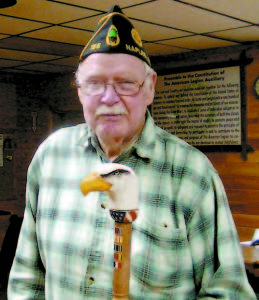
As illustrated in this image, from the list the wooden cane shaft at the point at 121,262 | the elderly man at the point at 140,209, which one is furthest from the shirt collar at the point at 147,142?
the wooden cane shaft at the point at 121,262

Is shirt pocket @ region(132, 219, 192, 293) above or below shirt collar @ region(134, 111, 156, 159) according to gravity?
below

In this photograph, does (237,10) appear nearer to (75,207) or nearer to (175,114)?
(175,114)

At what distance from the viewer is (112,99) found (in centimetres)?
91

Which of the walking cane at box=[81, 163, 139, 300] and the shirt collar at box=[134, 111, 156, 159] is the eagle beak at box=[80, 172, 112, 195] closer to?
the walking cane at box=[81, 163, 139, 300]

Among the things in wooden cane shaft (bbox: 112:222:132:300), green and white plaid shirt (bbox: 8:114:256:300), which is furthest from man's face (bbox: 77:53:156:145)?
wooden cane shaft (bbox: 112:222:132:300)

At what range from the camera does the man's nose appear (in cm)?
91

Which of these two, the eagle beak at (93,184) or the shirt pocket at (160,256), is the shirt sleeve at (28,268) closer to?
the shirt pocket at (160,256)

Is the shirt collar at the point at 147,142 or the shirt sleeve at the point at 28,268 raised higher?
the shirt collar at the point at 147,142

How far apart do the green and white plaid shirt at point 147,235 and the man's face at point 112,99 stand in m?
0.12

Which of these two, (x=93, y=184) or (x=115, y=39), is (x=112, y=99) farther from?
(x=93, y=184)

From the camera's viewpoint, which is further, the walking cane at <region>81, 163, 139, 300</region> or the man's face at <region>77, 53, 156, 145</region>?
the man's face at <region>77, 53, 156, 145</region>

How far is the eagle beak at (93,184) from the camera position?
72 centimetres

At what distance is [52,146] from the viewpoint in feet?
3.92

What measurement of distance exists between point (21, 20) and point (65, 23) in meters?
0.34
